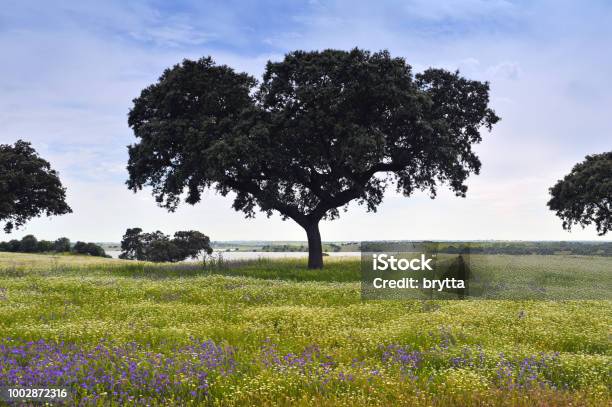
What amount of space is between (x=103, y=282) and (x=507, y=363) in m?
19.9

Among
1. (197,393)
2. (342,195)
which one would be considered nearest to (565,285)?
(342,195)

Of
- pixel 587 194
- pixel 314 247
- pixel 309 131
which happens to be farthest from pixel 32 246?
pixel 587 194

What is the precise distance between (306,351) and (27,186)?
45294mm

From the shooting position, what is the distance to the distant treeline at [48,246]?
92688 millimetres

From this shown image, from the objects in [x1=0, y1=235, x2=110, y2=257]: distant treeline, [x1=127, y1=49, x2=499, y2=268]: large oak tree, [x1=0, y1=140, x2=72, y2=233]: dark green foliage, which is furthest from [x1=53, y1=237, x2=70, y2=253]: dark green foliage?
[x1=127, y1=49, x2=499, y2=268]: large oak tree

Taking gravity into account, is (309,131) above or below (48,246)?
above

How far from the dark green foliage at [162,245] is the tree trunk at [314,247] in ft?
150

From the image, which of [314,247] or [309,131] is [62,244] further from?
[309,131]

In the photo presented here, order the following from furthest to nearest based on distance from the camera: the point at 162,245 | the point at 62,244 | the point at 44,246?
the point at 62,244 < the point at 44,246 < the point at 162,245

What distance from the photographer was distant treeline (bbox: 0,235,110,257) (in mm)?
92688

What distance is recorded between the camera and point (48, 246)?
9856 centimetres

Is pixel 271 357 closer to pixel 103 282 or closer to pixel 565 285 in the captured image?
pixel 103 282

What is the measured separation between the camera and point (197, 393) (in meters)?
7.72

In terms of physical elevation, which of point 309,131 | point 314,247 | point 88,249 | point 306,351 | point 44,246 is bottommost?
point 88,249
